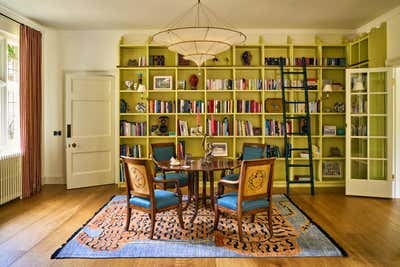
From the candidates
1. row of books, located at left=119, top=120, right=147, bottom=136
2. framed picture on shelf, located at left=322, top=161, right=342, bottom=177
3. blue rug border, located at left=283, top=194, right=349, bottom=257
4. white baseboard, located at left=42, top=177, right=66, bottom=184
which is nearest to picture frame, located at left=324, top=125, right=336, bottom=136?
framed picture on shelf, located at left=322, top=161, right=342, bottom=177

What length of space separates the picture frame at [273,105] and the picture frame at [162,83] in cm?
189

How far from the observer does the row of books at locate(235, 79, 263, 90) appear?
616 centimetres

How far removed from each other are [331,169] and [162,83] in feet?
12.0

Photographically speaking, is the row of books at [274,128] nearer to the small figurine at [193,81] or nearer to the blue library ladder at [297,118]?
the blue library ladder at [297,118]

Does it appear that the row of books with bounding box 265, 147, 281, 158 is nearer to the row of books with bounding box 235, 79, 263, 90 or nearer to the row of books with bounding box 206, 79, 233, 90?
the row of books with bounding box 235, 79, 263, 90

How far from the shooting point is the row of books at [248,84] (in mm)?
6164

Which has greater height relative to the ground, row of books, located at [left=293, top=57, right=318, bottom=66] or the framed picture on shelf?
row of books, located at [left=293, top=57, right=318, bottom=66]

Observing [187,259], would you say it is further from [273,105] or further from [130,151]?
[273,105]

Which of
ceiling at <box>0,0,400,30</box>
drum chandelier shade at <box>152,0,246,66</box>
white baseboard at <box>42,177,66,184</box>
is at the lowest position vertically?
white baseboard at <box>42,177,66,184</box>

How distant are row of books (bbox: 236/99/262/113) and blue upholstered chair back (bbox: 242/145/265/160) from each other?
128 centimetres

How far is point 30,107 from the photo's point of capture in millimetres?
5410

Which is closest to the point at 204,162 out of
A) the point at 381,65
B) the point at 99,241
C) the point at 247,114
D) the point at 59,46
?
the point at 99,241

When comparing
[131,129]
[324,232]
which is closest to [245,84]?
[131,129]

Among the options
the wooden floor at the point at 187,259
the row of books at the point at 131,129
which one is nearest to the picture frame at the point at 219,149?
the row of books at the point at 131,129
